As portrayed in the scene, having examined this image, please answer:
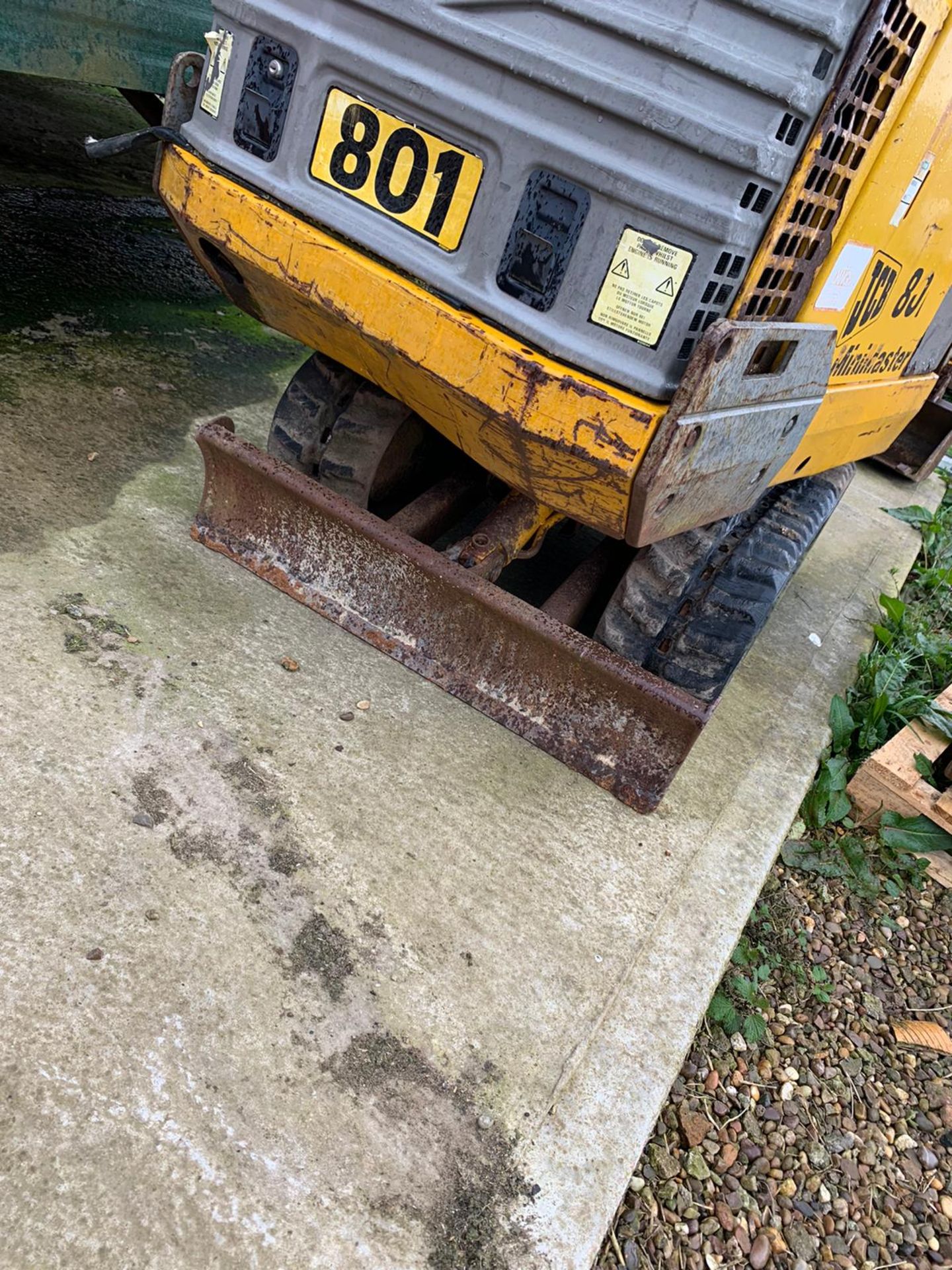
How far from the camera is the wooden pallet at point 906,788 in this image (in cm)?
311

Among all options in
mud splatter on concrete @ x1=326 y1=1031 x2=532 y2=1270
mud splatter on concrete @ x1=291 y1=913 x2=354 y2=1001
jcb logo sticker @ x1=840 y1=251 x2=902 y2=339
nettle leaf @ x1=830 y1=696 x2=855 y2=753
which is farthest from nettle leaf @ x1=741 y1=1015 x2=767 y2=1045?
jcb logo sticker @ x1=840 y1=251 x2=902 y2=339

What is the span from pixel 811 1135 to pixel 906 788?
1.32 metres

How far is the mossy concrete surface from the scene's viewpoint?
5.23 feet

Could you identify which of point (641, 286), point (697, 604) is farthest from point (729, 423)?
point (697, 604)

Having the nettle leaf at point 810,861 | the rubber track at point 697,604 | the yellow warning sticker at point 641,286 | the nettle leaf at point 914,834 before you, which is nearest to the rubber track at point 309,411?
the rubber track at point 697,604

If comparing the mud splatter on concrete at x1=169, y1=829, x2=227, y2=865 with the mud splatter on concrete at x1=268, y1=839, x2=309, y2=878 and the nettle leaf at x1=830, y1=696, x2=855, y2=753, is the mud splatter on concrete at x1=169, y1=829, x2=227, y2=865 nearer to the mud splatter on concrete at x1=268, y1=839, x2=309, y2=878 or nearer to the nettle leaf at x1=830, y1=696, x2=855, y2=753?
the mud splatter on concrete at x1=268, y1=839, x2=309, y2=878

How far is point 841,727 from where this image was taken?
3445mm

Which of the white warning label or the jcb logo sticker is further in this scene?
the jcb logo sticker

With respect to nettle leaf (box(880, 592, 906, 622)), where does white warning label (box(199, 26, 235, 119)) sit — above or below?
above

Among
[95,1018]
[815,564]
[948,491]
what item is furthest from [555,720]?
[948,491]

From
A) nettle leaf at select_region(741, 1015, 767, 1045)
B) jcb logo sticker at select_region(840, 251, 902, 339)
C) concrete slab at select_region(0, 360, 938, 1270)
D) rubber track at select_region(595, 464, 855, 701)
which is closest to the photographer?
concrete slab at select_region(0, 360, 938, 1270)

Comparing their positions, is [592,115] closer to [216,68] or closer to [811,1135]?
[216,68]

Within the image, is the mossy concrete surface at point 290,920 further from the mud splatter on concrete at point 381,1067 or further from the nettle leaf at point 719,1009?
the nettle leaf at point 719,1009

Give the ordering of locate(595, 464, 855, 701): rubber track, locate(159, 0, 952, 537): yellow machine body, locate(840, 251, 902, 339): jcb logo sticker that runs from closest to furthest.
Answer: locate(159, 0, 952, 537): yellow machine body < locate(840, 251, 902, 339): jcb logo sticker < locate(595, 464, 855, 701): rubber track
